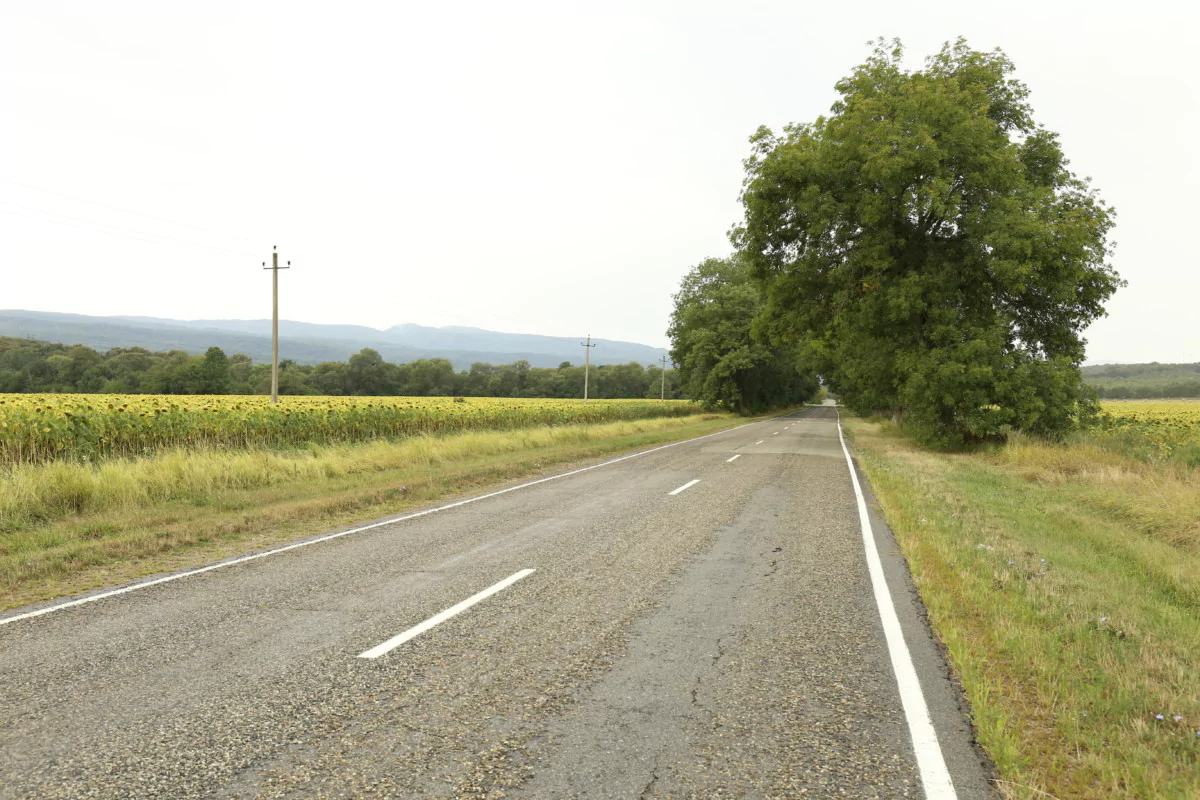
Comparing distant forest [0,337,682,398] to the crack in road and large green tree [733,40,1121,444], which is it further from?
the crack in road

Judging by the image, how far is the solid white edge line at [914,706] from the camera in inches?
119

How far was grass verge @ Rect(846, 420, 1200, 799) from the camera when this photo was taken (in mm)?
3176

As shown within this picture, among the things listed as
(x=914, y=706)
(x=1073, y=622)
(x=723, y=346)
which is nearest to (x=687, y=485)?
(x=1073, y=622)

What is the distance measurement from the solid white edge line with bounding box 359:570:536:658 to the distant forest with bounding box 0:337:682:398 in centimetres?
6537

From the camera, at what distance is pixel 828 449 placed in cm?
2284

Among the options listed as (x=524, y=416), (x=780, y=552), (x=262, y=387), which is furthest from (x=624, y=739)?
(x=262, y=387)

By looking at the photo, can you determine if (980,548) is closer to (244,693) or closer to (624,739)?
(624,739)

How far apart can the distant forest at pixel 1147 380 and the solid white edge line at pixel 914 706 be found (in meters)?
78.3

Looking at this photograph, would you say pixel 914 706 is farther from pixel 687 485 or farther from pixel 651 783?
pixel 687 485

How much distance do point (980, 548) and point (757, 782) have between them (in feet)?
18.8

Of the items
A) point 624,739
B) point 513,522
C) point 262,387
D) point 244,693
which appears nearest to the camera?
point 624,739

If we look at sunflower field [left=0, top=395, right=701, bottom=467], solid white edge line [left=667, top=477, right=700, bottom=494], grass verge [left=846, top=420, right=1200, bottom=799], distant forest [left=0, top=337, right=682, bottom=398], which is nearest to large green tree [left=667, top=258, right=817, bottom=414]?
sunflower field [left=0, top=395, right=701, bottom=467]

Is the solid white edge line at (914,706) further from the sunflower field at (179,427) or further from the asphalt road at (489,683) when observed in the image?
the sunflower field at (179,427)

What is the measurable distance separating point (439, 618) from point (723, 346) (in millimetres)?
50993
